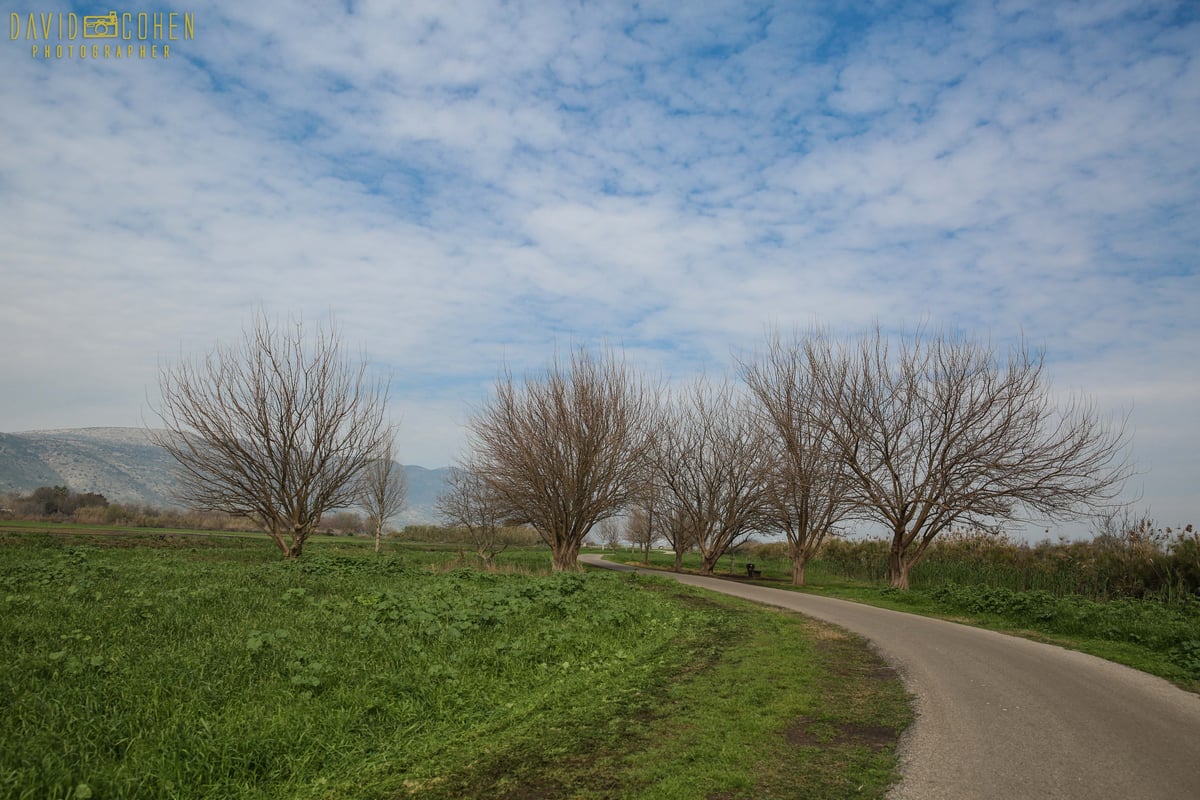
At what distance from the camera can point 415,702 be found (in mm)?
7328

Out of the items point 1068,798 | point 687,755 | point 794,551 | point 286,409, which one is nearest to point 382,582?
point 286,409

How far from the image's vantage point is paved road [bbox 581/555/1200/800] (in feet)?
18.4

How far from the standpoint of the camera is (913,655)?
11.4 m

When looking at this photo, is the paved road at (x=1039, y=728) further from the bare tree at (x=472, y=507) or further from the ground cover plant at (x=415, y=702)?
the bare tree at (x=472, y=507)

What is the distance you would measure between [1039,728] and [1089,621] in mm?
9541

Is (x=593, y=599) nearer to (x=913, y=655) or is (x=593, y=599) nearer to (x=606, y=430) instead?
(x=913, y=655)

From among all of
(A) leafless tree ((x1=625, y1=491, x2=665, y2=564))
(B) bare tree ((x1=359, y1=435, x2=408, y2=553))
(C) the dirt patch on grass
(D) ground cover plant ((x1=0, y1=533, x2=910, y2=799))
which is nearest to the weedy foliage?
(D) ground cover plant ((x1=0, y1=533, x2=910, y2=799))

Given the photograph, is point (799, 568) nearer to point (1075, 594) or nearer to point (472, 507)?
point (1075, 594)

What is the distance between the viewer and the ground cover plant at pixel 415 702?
18.0 feet

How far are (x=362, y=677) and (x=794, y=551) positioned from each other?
79.2 feet

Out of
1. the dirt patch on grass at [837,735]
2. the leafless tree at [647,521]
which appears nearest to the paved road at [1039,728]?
the dirt patch on grass at [837,735]

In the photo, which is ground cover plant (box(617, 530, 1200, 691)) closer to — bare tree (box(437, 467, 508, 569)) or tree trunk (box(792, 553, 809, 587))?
tree trunk (box(792, 553, 809, 587))

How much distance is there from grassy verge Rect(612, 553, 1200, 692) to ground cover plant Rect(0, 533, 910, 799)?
14.8 feet

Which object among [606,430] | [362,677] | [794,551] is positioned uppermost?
[606,430]
